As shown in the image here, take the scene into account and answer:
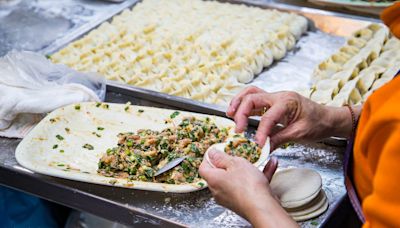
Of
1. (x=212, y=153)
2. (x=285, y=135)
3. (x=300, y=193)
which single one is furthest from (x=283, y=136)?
(x=212, y=153)

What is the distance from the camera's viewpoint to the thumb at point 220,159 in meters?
1.68

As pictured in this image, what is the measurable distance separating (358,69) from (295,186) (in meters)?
1.28

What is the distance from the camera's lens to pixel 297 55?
3.34m

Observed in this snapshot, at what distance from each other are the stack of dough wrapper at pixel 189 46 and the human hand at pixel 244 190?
1107 mm

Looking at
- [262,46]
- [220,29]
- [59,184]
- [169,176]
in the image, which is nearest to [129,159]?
[169,176]

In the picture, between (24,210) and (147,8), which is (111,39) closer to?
(147,8)

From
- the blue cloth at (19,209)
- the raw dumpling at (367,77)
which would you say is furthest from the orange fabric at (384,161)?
the blue cloth at (19,209)

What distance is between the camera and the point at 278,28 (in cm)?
346

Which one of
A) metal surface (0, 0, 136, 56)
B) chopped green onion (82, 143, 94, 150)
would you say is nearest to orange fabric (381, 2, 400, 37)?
chopped green onion (82, 143, 94, 150)

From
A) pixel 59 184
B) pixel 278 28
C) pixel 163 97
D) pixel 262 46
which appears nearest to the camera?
pixel 59 184

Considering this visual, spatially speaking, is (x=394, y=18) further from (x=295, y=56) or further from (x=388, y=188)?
(x=295, y=56)

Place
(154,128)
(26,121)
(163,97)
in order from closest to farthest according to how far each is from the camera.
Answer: (154,128) → (26,121) → (163,97)

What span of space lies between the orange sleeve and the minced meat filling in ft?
2.30

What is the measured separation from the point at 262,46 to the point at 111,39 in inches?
37.0
